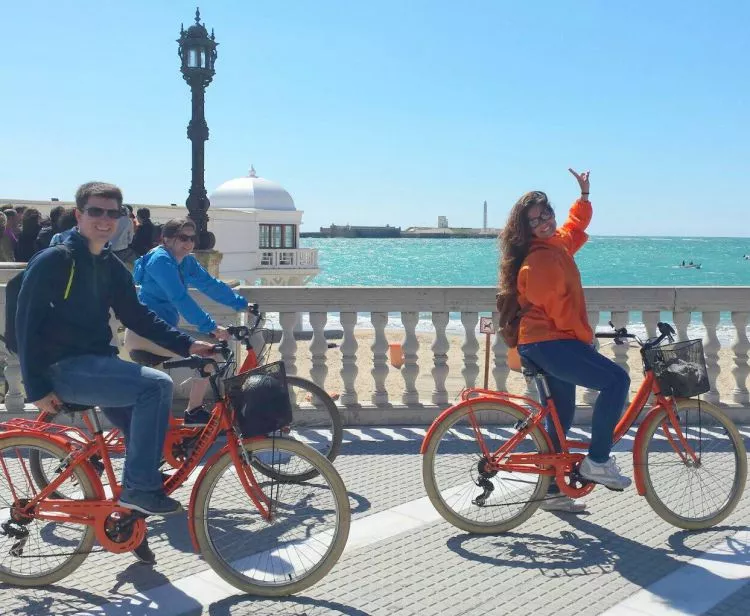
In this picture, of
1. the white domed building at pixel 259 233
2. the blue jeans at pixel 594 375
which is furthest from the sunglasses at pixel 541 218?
the white domed building at pixel 259 233

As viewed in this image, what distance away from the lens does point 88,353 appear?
3953 millimetres

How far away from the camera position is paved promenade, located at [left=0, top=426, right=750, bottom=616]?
3812 millimetres

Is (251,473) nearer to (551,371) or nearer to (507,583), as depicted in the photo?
(507,583)

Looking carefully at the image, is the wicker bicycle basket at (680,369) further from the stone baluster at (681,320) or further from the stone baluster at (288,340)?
the stone baluster at (288,340)

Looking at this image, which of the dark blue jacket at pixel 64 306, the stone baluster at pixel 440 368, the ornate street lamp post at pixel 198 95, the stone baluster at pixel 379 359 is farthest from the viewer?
the ornate street lamp post at pixel 198 95

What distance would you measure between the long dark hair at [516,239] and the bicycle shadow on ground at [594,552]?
1.40 metres

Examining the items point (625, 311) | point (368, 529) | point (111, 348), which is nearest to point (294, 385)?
point (368, 529)

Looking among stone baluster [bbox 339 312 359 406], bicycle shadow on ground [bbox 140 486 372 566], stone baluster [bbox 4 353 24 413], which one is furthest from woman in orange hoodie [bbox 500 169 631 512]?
stone baluster [bbox 4 353 24 413]

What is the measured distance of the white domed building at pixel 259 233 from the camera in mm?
48491

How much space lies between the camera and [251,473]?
12.7ft

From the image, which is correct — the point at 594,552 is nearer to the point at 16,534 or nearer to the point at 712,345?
the point at 16,534

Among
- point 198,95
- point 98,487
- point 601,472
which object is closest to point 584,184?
point 601,472

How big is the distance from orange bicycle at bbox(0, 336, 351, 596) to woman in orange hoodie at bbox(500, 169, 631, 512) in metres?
1.50

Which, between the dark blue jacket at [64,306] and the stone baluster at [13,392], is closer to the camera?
the dark blue jacket at [64,306]
